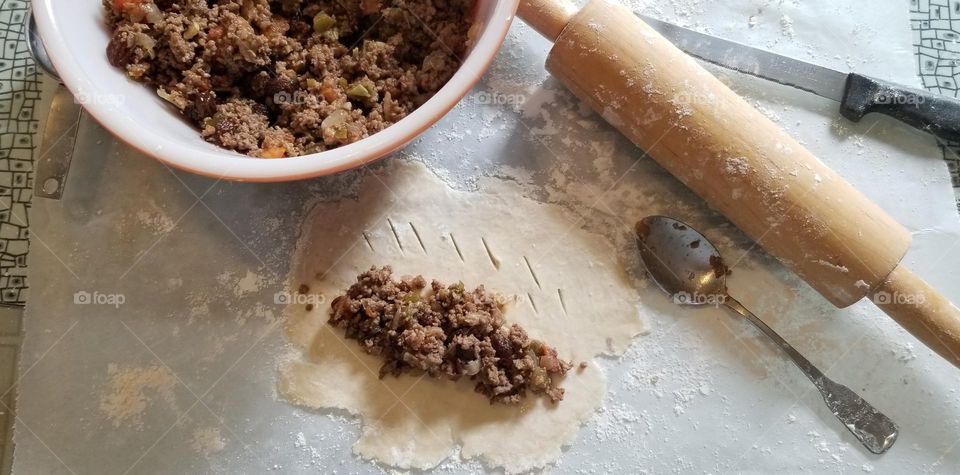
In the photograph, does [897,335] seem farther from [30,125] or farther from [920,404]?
[30,125]

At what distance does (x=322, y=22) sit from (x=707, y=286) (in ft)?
4.38

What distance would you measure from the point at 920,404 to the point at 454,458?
4.54 feet

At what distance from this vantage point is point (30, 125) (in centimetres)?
203

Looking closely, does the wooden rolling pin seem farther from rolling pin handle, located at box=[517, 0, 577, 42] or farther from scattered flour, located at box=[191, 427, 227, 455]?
scattered flour, located at box=[191, 427, 227, 455]

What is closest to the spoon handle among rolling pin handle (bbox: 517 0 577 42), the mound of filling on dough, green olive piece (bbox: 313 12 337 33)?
rolling pin handle (bbox: 517 0 577 42)

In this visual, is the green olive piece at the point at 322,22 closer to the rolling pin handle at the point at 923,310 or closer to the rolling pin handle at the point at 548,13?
the rolling pin handle at the point at 548,13

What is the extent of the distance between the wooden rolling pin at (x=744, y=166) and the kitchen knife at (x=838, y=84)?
21cm

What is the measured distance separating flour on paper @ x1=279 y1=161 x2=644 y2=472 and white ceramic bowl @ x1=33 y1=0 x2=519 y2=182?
1.42 ft

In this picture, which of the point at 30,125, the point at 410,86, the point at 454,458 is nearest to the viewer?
the point at 410,86

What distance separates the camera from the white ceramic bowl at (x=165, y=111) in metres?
1.51

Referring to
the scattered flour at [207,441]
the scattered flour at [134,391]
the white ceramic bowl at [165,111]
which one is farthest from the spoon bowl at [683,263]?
the scattered flour at [134,391]

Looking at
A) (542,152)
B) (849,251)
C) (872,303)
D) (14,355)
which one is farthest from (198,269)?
(872,303)

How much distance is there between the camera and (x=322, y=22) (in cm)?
178

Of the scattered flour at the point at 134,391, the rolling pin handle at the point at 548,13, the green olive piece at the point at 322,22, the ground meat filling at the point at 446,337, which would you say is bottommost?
the scattered flour at the point at 134,391
